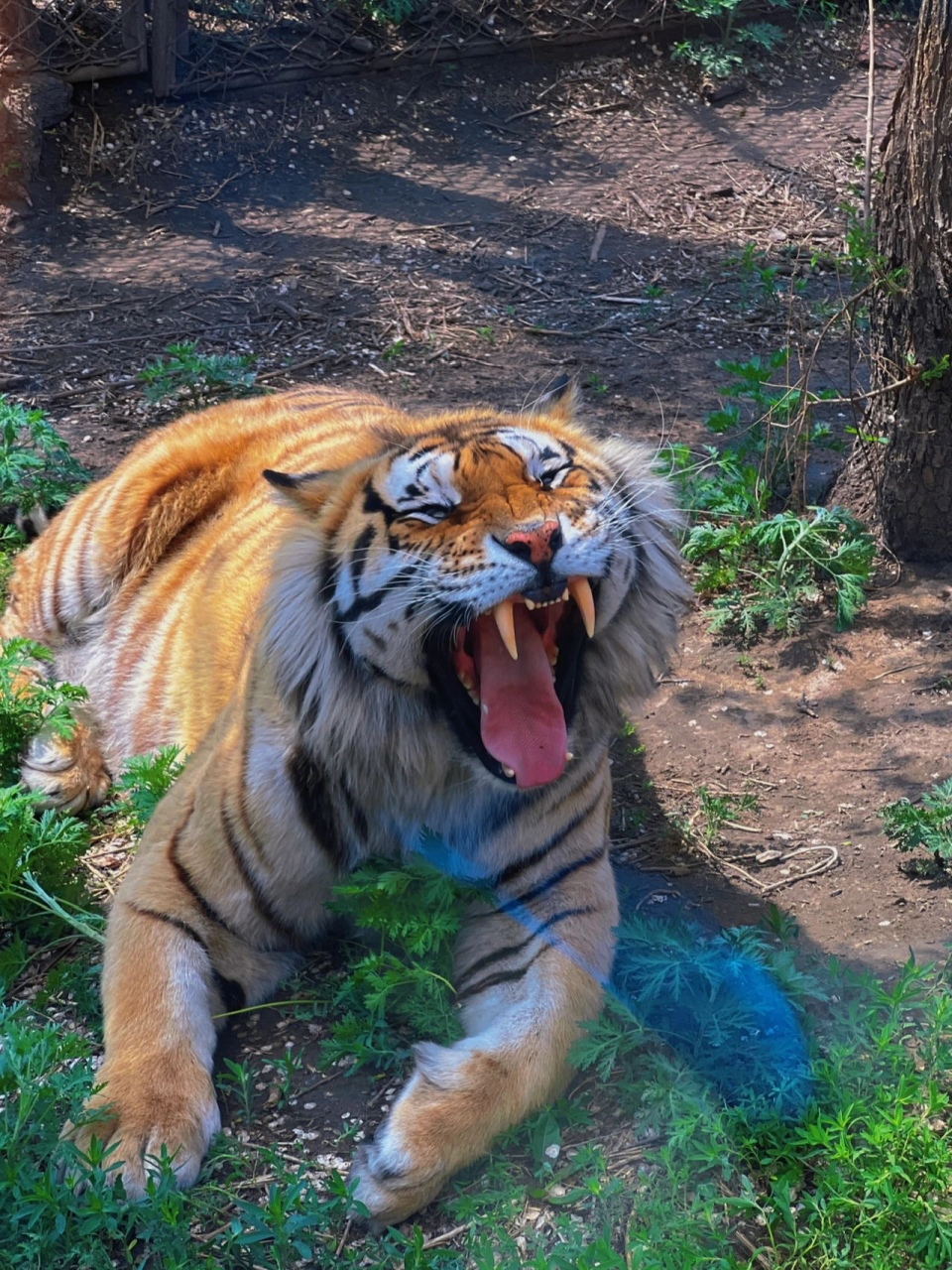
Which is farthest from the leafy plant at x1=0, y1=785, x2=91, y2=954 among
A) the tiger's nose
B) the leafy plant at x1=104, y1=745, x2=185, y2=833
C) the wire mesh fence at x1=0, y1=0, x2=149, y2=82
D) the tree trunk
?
the wire mesh fence at x1=0, y1=0, x2=149, y2=82

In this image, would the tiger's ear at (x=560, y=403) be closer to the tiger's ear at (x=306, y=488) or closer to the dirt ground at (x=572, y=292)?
the tiger's ear at (x=306, y=488)

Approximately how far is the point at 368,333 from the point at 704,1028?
472 centimetres

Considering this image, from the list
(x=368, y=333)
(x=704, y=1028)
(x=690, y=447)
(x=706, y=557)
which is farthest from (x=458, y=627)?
(x=368, y=333)

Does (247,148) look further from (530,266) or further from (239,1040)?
(239,1040)

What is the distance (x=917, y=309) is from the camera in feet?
13.7

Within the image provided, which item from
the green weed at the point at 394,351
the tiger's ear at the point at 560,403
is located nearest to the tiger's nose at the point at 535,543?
the tiger's ear at the point at 560,403

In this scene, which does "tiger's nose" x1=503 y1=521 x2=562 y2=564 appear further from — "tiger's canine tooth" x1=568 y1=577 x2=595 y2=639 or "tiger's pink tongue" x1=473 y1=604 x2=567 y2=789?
"tiger's pink tongue" x1=473 y1=604 x2=567 y2=789

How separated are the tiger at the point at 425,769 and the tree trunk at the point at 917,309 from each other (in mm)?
1503

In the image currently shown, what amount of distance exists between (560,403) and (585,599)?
0.83 m

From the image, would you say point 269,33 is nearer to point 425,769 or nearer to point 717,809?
point 717,809

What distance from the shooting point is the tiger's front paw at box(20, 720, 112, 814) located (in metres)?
3.77

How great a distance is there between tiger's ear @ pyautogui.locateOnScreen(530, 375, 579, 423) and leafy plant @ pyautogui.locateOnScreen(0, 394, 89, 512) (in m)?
2.07

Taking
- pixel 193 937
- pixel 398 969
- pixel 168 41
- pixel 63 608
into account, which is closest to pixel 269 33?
pixel 168 41

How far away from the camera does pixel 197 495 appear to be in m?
4.32
